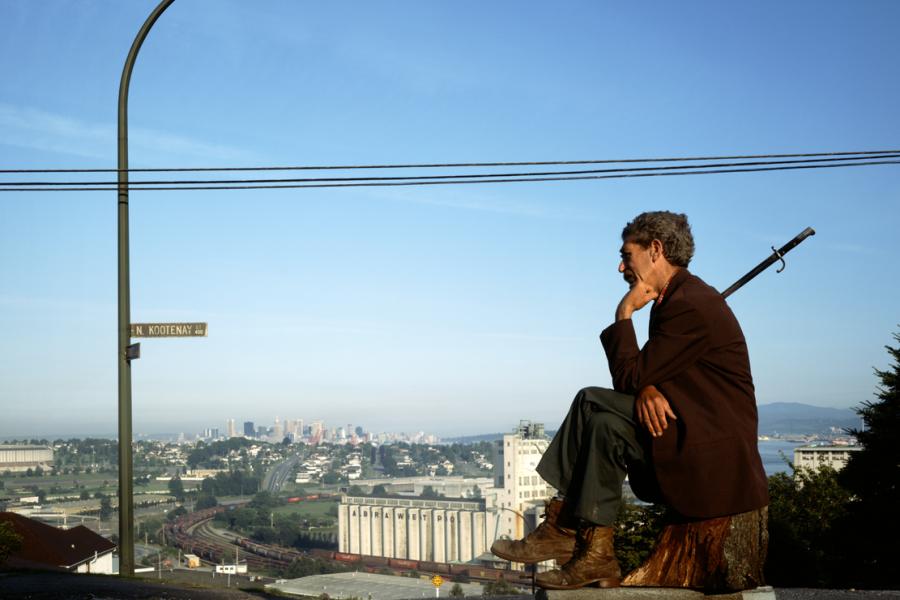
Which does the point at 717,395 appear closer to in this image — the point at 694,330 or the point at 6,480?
the point at 694,330

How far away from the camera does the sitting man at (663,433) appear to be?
5.39 m

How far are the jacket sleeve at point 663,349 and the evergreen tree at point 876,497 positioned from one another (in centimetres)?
1915

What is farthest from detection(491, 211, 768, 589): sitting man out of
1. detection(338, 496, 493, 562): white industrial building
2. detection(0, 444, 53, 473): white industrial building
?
detection(0, 444, 53, 473): white industrial building

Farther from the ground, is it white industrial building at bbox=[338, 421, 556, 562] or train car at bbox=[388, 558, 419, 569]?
white industrial building at bbox=[338, 421, 556, 562]

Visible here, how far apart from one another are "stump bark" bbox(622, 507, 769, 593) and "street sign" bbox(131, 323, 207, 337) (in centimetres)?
807

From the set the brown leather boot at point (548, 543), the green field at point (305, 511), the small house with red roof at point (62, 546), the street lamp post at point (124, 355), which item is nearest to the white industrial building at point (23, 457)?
the green field at point (305, 511)

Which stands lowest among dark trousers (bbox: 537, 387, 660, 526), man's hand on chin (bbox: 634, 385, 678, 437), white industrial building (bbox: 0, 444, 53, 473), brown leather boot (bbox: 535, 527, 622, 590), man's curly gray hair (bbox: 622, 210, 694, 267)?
white industrial building (bbox: 0, 444, 53, 473)

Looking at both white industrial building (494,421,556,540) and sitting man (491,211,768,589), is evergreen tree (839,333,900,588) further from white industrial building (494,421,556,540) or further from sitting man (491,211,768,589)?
white industrial building (494,421,556,540)

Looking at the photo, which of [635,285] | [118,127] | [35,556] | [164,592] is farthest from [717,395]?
[35,556]

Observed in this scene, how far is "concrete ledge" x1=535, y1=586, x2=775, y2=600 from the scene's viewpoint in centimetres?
562

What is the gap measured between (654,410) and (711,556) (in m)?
0.96

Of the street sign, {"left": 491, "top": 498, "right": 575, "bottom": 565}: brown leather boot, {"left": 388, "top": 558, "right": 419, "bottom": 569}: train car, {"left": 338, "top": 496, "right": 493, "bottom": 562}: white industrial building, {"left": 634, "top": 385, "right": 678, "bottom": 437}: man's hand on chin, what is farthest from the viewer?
{"left": 338, "top": 496, "right": 493, "bottom": 562}: white industrial building

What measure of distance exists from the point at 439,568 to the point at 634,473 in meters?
131

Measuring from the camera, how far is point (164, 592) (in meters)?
10.0
